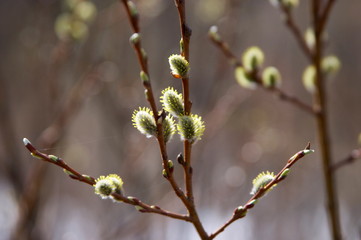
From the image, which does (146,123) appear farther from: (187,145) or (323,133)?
(323,133)

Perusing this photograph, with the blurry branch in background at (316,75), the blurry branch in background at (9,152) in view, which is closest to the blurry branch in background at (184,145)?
the blurry branch in background at (316,75)

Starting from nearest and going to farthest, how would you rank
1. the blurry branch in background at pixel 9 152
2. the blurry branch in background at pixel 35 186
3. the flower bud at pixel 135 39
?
the flower bud at pixel 135 39, the blurry branch in background at pixel 35 186, the blurry branch in background at pixel 9 152

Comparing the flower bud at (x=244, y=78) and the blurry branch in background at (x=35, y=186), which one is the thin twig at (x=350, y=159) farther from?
the blurry branch in background at (x=35, y=186)

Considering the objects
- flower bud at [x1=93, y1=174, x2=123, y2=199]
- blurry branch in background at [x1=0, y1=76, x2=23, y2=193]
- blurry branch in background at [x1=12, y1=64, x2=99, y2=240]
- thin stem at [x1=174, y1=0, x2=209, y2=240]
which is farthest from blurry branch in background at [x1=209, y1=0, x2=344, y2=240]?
blurry branch in background at [x1=0, y1=76, x2=23, y2=193]

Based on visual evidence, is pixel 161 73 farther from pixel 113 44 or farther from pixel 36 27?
pixel 36 27

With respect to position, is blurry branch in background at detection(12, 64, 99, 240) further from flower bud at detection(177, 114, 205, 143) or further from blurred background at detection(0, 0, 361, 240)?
flower bud at detection(177, 114, 205, 143)

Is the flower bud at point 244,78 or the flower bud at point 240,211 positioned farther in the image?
the flower bud at point 244,78
